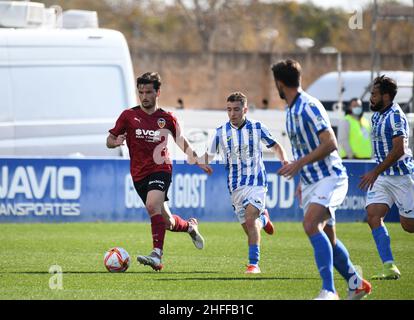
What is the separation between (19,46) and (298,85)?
1029 cm

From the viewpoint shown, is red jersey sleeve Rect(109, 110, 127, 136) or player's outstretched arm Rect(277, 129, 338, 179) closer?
player's outstretched arm Rect(277, 129, 338, 179)

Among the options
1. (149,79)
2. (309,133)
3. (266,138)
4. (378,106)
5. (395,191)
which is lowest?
(395,191)

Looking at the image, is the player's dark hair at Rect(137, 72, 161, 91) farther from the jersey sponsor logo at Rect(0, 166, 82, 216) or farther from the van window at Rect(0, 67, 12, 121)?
the van window at Rect(0, 67, 12, 121)

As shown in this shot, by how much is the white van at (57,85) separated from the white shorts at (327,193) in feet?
32.7

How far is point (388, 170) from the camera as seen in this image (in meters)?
11.9

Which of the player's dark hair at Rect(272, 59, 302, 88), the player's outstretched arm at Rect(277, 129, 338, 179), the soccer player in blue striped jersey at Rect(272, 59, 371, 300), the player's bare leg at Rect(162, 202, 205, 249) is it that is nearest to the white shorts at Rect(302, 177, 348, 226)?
the soccer player in blue striped jersey at Rect(272, 59, 371, 300)

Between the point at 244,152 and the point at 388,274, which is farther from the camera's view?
the point at 244,152

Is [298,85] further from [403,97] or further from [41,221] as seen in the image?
[403,97]

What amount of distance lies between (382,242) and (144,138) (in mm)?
2785

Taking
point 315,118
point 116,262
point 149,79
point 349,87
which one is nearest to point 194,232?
point 116,262

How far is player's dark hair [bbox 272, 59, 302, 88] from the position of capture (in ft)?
29.9

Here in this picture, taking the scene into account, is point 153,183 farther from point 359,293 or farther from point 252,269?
point 359,293

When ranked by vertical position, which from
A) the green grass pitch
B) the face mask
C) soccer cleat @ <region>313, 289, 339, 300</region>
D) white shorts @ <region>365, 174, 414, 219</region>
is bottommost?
the face mask

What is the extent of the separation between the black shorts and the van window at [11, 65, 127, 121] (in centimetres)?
694
